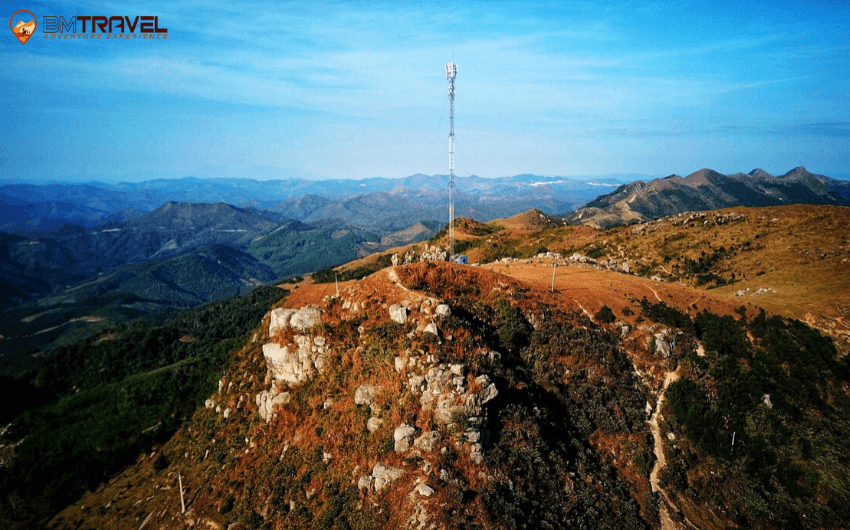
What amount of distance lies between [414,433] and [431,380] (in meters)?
3.98

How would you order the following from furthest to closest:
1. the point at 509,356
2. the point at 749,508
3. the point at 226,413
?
the point at 226,413 → the point at 509,356 → the point at 749,508

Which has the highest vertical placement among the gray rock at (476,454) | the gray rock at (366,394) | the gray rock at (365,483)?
the gray rock at (366,394)

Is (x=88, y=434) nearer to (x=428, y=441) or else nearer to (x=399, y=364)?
(x=399, y=364)

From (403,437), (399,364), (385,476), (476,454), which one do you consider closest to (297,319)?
(399,364)

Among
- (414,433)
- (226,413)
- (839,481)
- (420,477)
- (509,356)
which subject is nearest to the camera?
(420,477)

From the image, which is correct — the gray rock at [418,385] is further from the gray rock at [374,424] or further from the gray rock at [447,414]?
the gray rock at [374,424]

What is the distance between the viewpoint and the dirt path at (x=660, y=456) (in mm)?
30969

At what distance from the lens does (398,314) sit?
36156mm

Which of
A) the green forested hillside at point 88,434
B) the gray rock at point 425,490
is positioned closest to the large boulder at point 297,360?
the gray rock at point 425,490

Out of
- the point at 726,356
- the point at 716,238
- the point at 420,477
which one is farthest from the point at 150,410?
the point at 716,238

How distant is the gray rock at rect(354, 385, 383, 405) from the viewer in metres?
31.6

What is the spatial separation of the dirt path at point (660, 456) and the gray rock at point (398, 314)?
26139 mm

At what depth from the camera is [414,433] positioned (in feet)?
92.4

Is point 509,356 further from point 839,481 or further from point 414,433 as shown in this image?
point 839,481
